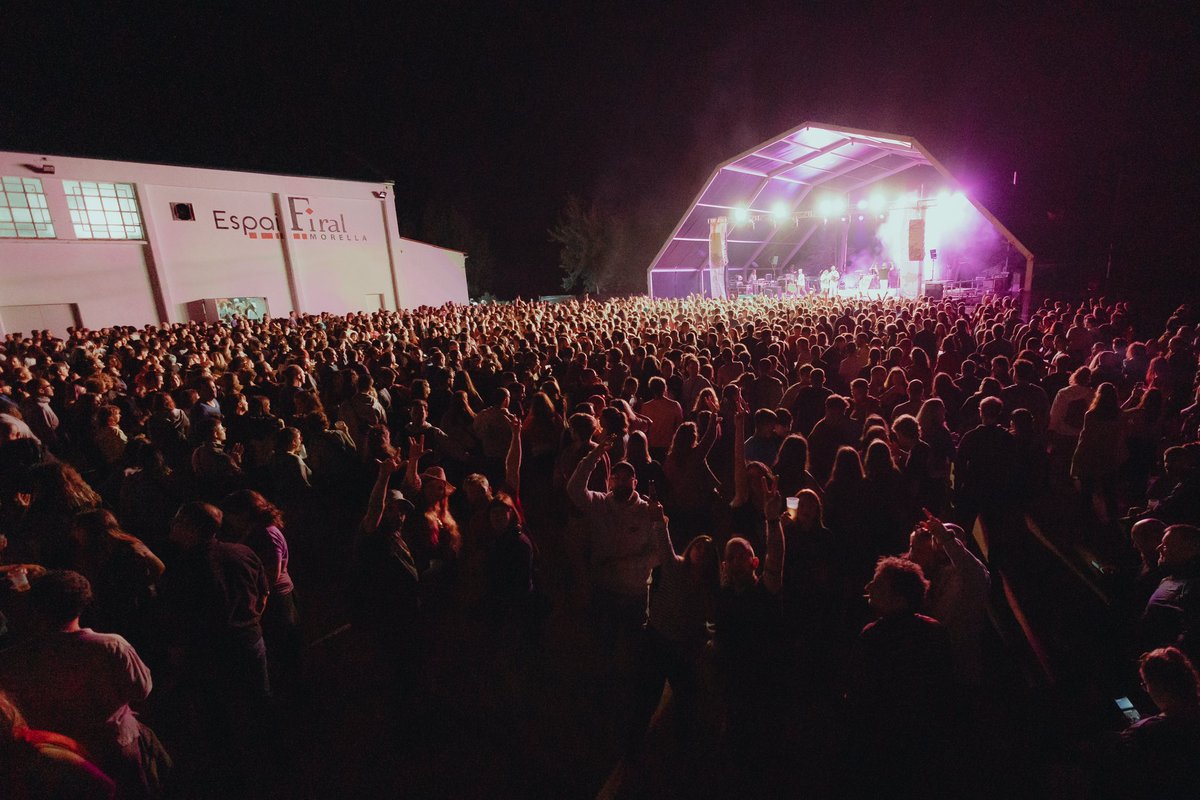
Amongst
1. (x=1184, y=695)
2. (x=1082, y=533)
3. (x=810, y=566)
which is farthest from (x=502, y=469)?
(x=1082, y=533)

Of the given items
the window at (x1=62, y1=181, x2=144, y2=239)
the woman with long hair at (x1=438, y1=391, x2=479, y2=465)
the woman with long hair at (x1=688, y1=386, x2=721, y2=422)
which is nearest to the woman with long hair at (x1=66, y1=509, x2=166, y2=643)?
the woman with long hair at (x1=438, y1=391, x2=479, y2=465)

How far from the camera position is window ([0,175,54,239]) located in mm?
17469

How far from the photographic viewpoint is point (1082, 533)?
5.28 m

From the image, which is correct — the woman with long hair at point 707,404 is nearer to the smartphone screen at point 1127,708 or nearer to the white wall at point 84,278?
the smartphone screen at point 1127,708

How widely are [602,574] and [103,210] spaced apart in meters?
25.1

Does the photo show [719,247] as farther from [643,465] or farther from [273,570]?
[273,570]

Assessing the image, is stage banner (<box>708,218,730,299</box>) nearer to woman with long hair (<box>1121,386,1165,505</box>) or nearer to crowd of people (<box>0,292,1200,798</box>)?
crowd of people (<box>0,292,1200,798</box>)

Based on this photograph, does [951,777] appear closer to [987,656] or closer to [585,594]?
[987,656]

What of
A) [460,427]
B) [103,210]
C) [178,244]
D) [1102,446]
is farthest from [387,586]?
[178,244]

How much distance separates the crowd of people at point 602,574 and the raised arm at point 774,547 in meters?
0.01

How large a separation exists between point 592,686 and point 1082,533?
488cm

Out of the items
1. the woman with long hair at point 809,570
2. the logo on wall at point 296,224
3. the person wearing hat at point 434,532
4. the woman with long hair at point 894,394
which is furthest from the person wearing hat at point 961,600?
the logo on wall at point 296,224

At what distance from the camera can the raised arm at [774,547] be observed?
305cm

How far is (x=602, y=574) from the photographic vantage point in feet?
11.5
